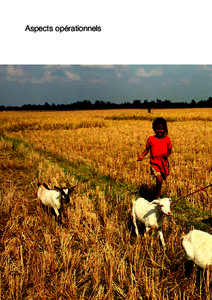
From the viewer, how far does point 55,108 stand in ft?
344

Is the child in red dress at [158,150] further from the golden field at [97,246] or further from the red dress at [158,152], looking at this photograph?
the golden field at [97,246]

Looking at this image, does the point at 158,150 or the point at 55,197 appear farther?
the point at 158,150

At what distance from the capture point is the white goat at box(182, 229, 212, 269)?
205 cm

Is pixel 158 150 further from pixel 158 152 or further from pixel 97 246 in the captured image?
pixel 97 246

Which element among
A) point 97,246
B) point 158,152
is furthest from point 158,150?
point 97,246

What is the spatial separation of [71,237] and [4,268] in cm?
94

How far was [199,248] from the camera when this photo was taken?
2109 mm

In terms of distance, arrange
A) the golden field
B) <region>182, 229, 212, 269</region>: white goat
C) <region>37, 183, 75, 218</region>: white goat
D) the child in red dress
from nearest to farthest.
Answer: <region>182, 229, 212, 269</region>: white goat < the golden field < <region>37, 183, 75, 218</region>: white goat < the child in red dress

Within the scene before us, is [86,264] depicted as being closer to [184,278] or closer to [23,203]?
[184,278]

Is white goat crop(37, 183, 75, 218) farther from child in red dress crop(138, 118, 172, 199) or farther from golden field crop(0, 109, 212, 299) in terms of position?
child in red dress crop(138, 118, 172, 199)


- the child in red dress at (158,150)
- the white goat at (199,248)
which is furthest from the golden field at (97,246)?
the child in red dress at (158,150)

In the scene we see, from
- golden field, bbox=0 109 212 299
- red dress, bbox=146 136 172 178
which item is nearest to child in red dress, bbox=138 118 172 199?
red dress, bbox=146 136 172 178

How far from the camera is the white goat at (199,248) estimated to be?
205 centimetres

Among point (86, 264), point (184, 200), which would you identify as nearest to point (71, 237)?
point (86, 264)
